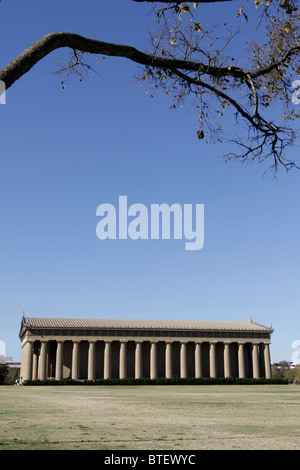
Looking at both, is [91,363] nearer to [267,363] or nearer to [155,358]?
[155,358]

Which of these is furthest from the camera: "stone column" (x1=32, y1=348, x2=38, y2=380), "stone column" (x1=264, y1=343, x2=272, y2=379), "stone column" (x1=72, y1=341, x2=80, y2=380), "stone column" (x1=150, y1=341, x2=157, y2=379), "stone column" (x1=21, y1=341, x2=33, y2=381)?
"stone column" (x1=264, y1=343, x2=272, y2=379)

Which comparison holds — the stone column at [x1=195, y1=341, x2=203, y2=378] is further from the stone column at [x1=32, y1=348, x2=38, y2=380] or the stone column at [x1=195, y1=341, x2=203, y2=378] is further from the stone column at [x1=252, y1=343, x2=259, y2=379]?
the stone column at [x1=32, y1=348, x2=38, y2=380]

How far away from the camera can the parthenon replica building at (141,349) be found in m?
93.8

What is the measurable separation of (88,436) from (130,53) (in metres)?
8.38

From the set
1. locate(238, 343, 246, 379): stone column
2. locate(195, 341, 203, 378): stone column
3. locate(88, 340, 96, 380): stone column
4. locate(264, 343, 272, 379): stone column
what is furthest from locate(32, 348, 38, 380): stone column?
locate(264, 343, 272, 379): stone column

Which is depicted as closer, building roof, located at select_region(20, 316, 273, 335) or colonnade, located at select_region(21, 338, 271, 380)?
colonnade, located at select_region(21, 338, 271, 380)

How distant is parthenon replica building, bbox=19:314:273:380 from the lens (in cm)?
9375

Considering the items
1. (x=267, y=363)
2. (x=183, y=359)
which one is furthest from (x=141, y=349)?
(x=267, y=363)

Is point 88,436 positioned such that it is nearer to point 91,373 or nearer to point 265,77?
point 265,77

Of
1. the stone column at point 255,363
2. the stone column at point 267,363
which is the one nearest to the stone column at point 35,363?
the stone column at point 255,363

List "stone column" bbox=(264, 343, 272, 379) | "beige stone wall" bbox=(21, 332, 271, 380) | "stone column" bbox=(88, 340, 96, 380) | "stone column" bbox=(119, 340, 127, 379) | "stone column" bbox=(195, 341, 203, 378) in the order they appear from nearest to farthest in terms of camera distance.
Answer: "stone column" bbox=(88, 340, 96, 380) < "beige stone wall" bbox=(21, 332, 271, 380) < "stone column" bbox=(119, 340, 127, 379) < "stone column" bbox=(195, 341, 203, 378) < "stone column" bbox=(264, 343, 272, 379)

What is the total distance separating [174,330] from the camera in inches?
3920

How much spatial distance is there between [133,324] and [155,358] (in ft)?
26.0
